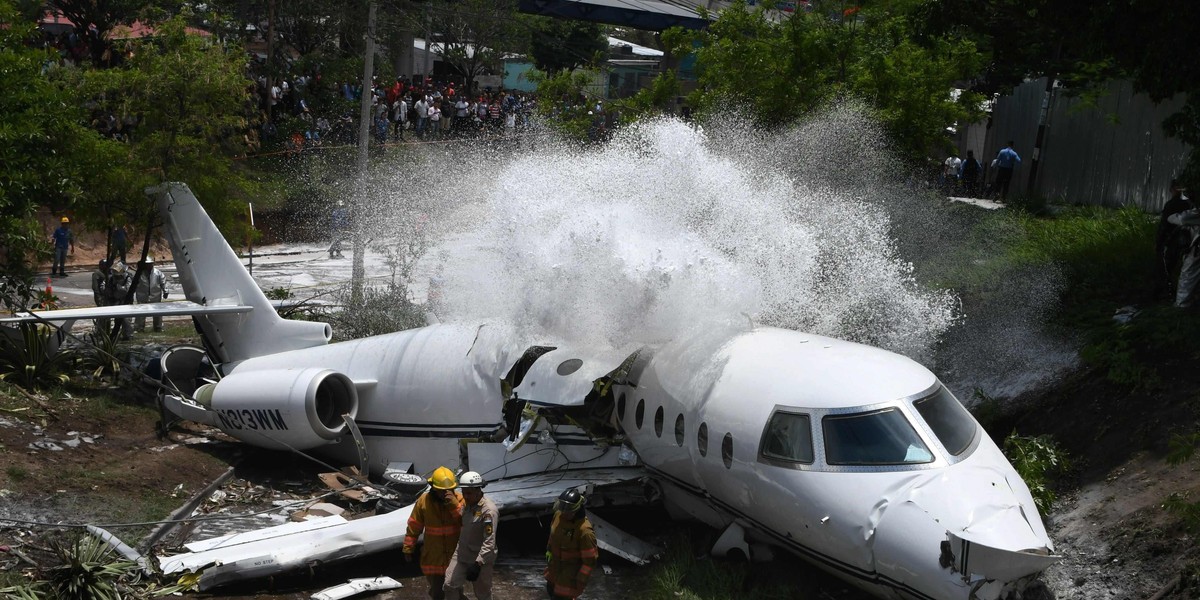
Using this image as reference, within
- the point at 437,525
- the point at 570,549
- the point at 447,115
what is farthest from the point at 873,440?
the point at 447,115

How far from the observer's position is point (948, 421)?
10039 mm

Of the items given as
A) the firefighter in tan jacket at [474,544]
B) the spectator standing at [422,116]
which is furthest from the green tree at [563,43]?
the firefighter in tan jacket at [474,544]

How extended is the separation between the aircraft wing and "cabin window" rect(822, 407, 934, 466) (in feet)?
33.6

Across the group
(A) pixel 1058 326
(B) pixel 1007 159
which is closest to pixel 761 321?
(A) pixel 1058 326

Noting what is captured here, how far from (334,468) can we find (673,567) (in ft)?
21.4

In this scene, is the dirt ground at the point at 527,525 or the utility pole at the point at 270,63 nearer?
the dirt ground at the point at 527,525

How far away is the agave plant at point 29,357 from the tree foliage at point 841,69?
Result: 12.0 metres

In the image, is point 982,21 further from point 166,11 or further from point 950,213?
point 166,11

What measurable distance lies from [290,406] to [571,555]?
613 cm

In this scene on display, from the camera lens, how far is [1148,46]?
46.7 feet

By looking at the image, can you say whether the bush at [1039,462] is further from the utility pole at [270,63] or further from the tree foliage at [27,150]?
the utility pole at [270,63]

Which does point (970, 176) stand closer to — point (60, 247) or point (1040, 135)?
point (1040, 135)

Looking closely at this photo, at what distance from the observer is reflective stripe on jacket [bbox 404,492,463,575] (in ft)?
33.7

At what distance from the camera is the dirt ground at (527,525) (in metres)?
10.6
